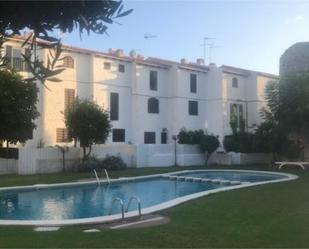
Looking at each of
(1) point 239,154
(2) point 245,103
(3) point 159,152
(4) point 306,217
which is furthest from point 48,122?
(4) point 306,217

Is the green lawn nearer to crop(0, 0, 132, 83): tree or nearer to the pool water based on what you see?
the pool water

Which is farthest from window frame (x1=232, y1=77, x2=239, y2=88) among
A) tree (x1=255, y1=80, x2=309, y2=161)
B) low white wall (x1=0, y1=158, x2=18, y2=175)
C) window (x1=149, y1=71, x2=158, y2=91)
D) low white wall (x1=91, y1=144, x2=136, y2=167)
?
low white wall (x1=0, y1=158, x2=18, y2=175)

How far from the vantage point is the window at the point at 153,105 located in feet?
130

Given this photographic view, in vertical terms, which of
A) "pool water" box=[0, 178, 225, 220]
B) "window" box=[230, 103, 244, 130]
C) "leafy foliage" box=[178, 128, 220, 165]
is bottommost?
"pool water" box=[0, 178, 225, 220]

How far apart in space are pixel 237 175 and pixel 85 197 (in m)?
12.4

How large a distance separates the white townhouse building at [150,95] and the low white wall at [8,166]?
6.07m

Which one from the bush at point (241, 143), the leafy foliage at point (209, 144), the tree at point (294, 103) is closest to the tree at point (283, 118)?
the tree at point (294, 103)

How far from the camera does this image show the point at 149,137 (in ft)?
130

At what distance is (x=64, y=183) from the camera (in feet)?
73.7

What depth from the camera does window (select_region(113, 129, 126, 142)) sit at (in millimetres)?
37344

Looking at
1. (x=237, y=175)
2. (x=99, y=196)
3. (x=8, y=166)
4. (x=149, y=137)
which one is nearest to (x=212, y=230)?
(x=99, y=196)

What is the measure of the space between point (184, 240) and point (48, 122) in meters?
26.0

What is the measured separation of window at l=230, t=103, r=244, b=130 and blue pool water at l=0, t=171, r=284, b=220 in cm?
1269

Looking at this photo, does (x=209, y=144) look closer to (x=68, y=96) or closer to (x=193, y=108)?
(x=193, y=108)
